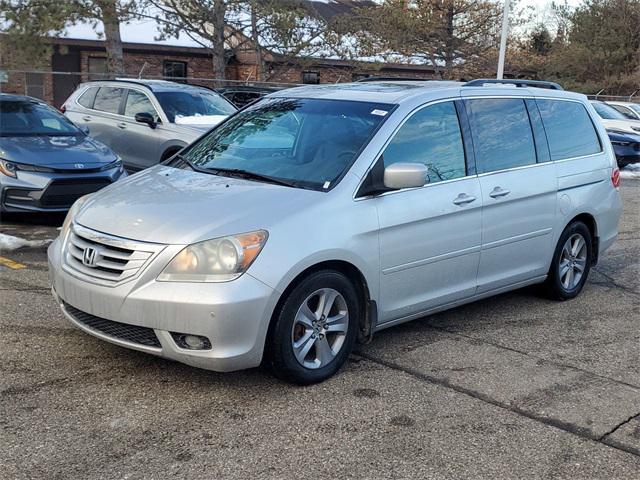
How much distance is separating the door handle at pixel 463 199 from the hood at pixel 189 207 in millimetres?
1163

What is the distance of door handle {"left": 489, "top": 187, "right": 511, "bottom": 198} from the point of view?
544cm

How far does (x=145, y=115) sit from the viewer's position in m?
11.0

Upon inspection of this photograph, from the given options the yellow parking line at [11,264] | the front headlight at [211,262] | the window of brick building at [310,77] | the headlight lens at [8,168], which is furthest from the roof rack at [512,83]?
the window of brick building at [310,77]

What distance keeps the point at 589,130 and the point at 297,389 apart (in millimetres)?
3945

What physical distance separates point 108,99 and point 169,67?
1654 centimetres

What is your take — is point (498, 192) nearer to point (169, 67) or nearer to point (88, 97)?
point (88, 97)

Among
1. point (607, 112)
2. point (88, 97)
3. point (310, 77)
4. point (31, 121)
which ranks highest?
point (310, 77)

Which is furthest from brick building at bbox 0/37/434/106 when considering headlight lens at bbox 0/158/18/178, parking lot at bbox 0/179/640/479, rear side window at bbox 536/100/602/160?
parking lot at bbox 0/179/640/479

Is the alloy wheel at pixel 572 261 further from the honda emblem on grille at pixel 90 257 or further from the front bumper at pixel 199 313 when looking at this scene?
the honda emblem on grille at pixel 90 257

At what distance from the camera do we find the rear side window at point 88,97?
12.4 metres

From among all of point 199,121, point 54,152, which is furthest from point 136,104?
point 54,152

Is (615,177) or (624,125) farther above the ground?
(624,125)

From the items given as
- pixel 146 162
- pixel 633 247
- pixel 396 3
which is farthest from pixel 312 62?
pixel 633 247

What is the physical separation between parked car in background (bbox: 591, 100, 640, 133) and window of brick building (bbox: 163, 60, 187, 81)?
49.6 feet
